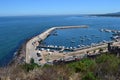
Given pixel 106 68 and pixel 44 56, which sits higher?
pixel 106 68

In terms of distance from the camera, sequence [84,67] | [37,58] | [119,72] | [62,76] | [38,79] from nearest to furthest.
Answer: [38,79] < [62,76] < [119,72] < [84,67] < [37,58]

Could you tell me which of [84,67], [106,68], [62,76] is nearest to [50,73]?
[62,76]

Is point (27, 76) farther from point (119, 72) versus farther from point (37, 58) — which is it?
point (37, 58)

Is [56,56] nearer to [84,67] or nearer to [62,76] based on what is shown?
[84,67]

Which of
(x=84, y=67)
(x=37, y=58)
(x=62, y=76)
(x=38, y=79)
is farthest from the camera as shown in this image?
(x=37, y=58)

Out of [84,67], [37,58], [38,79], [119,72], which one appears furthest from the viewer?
[37,58]

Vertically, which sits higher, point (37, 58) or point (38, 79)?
point (38, 79)

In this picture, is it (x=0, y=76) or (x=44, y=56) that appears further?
(x=44, y=56)

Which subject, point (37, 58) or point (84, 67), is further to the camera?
point (37, 58)

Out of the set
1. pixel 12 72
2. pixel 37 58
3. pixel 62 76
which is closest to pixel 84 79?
pixel 62 76
